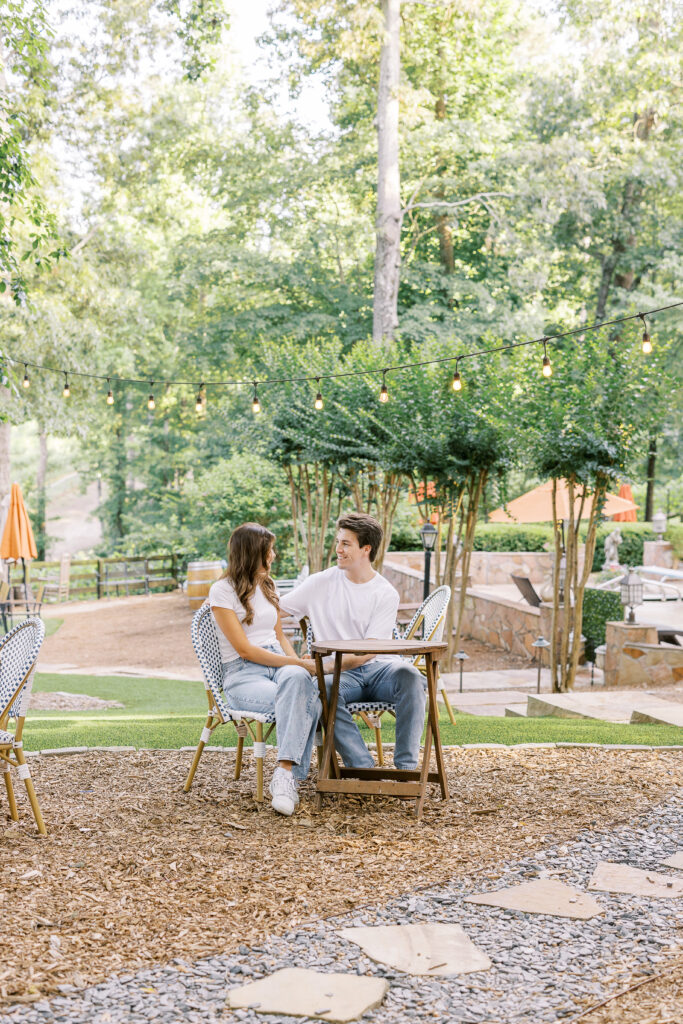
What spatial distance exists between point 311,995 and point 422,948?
40cm

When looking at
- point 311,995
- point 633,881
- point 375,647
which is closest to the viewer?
point 311,995

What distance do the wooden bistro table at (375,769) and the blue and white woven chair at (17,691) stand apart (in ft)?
3.60

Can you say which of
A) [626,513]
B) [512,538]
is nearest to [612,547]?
[512,538]

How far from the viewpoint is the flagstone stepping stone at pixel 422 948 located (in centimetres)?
248

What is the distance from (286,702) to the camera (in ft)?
12.8

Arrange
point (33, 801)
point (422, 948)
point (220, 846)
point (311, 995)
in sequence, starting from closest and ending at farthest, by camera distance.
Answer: point (311, 995) → point (422, 948) → point (220, 846) → point (33, 801)

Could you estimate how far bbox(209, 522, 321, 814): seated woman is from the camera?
386cm

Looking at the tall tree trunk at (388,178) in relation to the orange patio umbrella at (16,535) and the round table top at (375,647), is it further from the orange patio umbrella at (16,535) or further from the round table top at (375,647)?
the round table top at (375,647)

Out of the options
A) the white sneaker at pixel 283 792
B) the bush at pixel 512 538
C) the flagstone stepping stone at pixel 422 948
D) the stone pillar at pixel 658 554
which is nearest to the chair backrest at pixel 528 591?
the bush at pixel 512 538

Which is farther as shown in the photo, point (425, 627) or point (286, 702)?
point (425, 627)

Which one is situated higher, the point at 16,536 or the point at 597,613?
the point at 16,536

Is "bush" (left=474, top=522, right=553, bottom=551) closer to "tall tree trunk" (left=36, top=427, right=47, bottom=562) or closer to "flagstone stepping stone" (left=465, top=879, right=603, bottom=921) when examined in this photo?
"flagstone stepping stone" (left=465, top=879, right=603, bottom=921)

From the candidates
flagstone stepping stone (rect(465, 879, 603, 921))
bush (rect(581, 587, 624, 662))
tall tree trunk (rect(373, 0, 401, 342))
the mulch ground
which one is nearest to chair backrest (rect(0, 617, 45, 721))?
the mulch ground

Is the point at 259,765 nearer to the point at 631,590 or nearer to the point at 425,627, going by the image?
the point at 425,627
